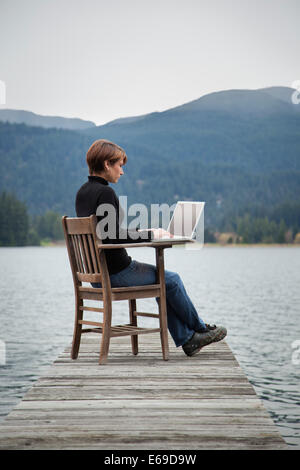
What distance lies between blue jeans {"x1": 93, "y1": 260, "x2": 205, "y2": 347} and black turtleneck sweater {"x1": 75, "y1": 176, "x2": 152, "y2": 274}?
73 millimetres

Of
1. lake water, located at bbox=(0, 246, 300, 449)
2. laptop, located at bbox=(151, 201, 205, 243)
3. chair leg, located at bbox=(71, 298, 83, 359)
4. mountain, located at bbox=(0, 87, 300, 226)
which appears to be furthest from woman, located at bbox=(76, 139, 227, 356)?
mountain, located at bbox=(0, 87, 300, 226)

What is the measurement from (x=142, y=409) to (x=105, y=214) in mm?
1426

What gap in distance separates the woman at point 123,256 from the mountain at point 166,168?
127940mm

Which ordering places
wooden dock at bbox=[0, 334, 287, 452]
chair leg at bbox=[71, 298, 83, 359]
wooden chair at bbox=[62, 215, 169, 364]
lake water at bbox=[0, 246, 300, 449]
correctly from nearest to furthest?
wooden dock at bbox=[0, 334, 287, 452] → wooden chair at bbox=[62, 215, 169, 364] → chair leg at bbox=[71, 298, 83, 359] → lake water at bbox=[0, 246, 300, 449]

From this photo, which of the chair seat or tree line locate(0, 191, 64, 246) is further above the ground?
the chair seat

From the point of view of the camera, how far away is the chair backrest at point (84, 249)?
421cm

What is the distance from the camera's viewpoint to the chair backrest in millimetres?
4211

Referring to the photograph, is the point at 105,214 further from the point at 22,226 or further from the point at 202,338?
the point at 22,226

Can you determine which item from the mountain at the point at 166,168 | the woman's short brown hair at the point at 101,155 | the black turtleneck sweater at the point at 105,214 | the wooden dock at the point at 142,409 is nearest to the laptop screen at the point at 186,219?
the black turtleneck sweater at the point at 105,214

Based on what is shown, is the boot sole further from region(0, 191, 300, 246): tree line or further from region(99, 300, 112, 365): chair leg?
region(0, 191, 300, 246): tree line

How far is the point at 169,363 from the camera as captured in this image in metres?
4.51

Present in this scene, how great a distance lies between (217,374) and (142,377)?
1.68 feet

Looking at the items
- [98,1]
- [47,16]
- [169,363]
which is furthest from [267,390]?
[98,1]

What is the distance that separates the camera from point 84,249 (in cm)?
441
